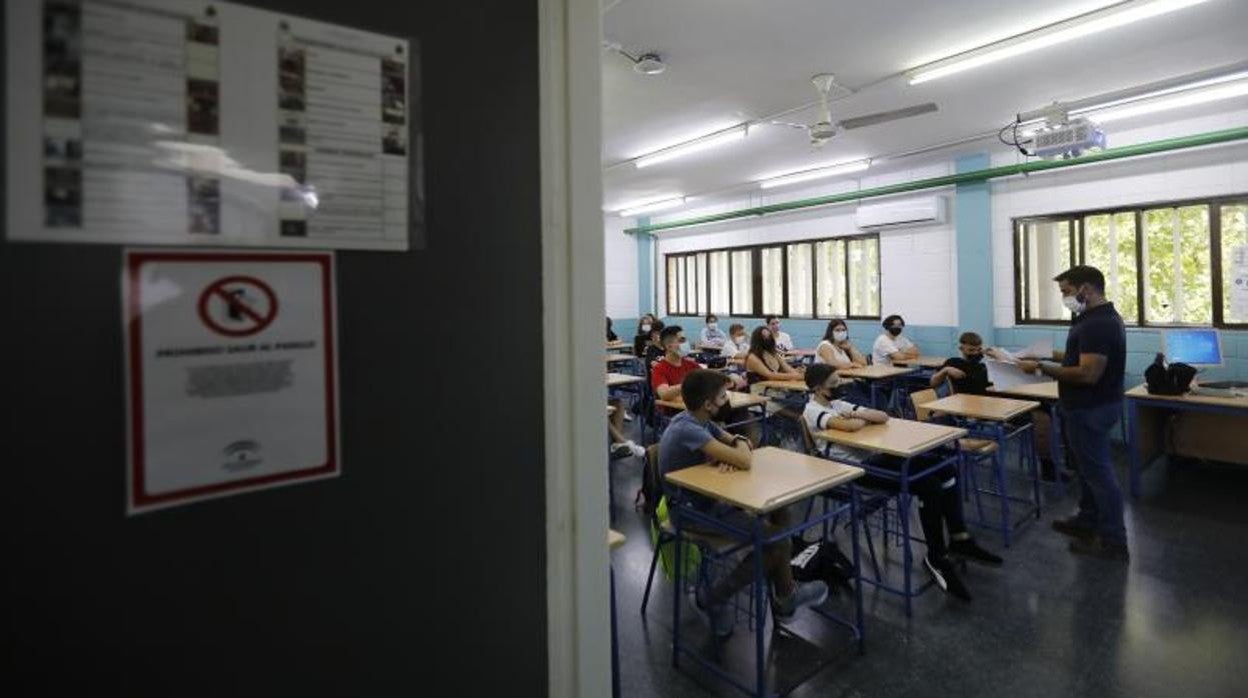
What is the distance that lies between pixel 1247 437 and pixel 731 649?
459 centimetres

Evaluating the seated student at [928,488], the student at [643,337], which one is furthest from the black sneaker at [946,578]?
the student at [643,337]

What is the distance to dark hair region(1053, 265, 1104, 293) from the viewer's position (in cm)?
340

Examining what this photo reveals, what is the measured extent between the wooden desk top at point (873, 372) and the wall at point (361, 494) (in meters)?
5.30

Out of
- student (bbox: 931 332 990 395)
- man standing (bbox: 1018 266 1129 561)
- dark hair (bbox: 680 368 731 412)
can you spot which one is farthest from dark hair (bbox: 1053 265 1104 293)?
dark hair (bbox: 680 368 731 412)

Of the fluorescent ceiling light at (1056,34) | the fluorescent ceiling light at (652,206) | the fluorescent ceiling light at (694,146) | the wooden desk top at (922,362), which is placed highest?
the fluorescent ceiling light at (652,206)

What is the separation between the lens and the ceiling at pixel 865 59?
3330 millimetres

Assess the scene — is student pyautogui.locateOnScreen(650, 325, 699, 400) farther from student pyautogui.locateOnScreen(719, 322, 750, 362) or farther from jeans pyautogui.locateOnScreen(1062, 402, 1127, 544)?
jeans pyautogui.locateOnScreen(1062, 402, 1127, 544)

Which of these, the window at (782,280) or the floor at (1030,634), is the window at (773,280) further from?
the floor at (1030,634)

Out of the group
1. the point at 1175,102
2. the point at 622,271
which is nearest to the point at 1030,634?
the point at 1175,102

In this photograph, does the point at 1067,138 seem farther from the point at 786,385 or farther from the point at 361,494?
the point at 361,494

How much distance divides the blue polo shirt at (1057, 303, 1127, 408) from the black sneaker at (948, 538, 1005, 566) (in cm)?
101

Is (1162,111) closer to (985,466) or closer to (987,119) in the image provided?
(987,119)

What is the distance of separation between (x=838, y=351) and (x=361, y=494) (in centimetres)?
653

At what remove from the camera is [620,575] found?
10.6 feet
